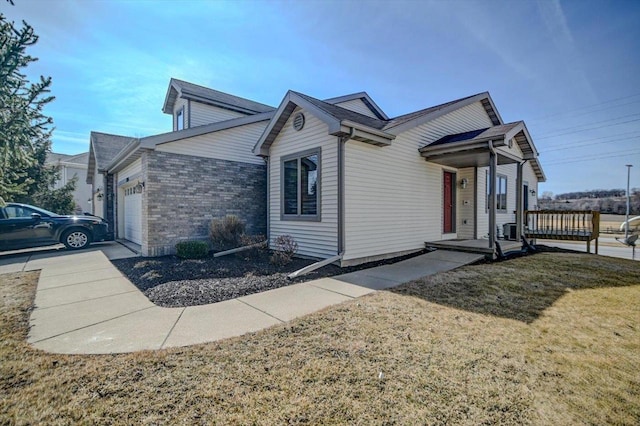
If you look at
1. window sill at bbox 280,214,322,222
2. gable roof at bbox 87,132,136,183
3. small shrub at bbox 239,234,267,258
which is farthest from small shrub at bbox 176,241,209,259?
gable roof at bbox 87,132,136,183

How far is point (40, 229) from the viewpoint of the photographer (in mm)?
9703


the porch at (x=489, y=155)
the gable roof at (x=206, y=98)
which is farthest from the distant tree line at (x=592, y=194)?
the gable roof at (x=206, y=98)

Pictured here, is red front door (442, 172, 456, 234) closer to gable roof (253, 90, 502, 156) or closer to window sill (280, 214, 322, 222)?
gable roof (253, 90, 502, 156)

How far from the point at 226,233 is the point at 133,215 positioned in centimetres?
520

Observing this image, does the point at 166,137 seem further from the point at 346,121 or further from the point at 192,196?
the point at 346,121

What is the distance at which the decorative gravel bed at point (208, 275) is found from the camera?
5.12m

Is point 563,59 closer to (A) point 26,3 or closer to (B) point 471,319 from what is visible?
(B) point 471,319

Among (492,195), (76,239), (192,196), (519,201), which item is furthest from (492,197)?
(76,239)

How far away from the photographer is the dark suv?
30.3ft

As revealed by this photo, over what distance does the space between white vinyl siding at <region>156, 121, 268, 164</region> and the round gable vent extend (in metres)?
3.19

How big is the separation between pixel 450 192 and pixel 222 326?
9640mm

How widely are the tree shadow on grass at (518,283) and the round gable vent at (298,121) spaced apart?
5.26 metres

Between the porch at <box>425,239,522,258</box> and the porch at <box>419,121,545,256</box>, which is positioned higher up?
the porch at <box>419,121,545,256</box>

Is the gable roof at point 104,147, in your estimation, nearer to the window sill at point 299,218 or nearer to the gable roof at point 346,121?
the gable roof at point 346,121
